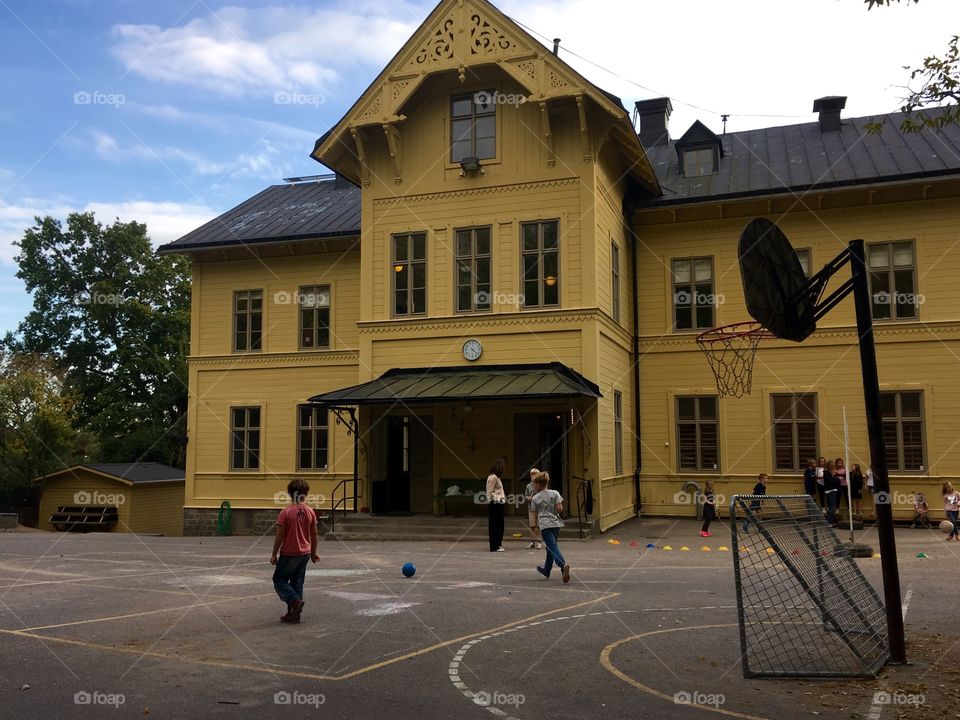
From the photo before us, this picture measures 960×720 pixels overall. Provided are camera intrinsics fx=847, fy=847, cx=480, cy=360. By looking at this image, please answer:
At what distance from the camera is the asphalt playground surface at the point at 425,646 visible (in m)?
6.09

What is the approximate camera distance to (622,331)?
72.8 ft

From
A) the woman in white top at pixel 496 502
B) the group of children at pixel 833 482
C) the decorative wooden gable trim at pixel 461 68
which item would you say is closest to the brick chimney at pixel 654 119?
the decorative wooden gable trim at pixel 461 68

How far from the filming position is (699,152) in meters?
24.7

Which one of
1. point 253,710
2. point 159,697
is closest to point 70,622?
point 159,697

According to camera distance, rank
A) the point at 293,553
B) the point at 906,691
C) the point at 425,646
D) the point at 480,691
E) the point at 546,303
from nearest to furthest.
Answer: the point at 906,691 → the point at 480,691 → the point at 425,646 → the point at 293,553 → the point at 546,303

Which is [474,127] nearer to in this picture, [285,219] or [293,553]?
[285,219]

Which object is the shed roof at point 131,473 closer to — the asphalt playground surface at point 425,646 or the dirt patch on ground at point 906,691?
the asphalt playground surface at point 425,646

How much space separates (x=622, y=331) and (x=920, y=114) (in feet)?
46.6

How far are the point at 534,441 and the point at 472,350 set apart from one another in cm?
281

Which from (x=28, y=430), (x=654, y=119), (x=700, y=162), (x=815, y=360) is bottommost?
(x=28, y=430)

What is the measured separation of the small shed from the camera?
105 feet

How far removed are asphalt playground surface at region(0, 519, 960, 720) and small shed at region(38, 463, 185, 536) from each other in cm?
1868

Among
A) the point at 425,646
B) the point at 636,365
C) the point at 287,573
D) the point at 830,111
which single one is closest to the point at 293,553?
the point at 287,573

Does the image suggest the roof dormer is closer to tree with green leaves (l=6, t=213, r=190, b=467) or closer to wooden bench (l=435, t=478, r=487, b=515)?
wooden bench (l=435, t=478, r=487, b=515)
